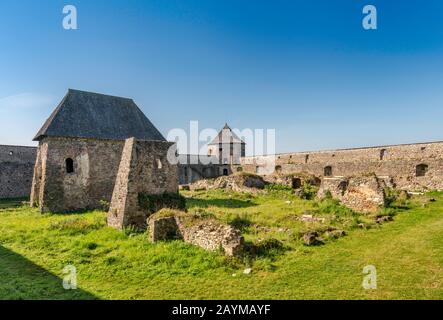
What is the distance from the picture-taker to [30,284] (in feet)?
23.5

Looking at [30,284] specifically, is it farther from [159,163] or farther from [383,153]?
[383,153]

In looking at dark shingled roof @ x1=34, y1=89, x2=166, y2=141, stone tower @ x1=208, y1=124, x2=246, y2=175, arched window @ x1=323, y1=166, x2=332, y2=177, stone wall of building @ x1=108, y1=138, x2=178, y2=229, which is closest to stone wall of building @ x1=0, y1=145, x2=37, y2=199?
dark shingled roof @ x1=34, y1=89, x2=166, y2=141

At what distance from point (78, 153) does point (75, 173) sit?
1369mm

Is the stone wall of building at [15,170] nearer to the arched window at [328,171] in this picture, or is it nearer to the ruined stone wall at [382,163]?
the ruined stone wall at [382,163]

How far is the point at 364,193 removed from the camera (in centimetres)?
1445

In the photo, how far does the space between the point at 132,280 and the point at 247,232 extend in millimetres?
5129

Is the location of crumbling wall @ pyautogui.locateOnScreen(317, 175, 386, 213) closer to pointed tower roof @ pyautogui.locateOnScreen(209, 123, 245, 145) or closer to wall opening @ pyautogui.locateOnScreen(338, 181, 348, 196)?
wall opening @ pyautogui.locateOnScreen(338, 181, 348, 196)

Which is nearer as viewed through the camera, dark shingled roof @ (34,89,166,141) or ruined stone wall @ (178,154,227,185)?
dark shingled roof @ (34,89,166,141)

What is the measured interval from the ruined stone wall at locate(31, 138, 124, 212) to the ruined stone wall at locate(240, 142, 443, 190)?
16970mm

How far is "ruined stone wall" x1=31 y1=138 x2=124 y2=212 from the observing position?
18375mm

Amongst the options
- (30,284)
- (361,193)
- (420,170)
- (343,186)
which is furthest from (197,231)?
(420,170)

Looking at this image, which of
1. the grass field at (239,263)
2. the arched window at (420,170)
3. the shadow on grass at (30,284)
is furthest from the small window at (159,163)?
the arched window at (420,170)

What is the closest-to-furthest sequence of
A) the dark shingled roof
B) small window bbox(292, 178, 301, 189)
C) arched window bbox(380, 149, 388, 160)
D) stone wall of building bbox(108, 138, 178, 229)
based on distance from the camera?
stone wall of building bbox(108, 138, 178, 229) → the dark shingled roof → small window bbox(292, 178, 301, 189) → arched window bbox(380, 149, 388, 160)

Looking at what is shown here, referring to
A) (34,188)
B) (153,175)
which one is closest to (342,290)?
(153,175)
